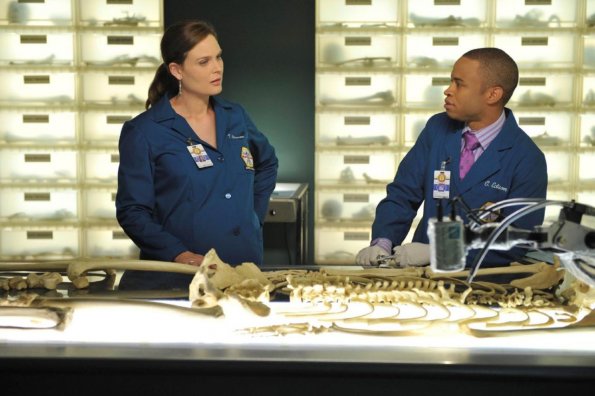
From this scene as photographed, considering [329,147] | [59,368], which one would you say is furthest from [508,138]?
[329,147]

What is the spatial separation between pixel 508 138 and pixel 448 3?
7.28ft

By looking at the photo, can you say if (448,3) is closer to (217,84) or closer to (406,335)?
(217,84)

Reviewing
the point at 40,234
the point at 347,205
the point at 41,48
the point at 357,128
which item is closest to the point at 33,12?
the point at 41,48

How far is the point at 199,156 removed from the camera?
7.90 ft

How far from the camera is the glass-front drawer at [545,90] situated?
4.46 m

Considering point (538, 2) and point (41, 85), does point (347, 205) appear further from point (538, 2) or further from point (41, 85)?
point (41, 85)

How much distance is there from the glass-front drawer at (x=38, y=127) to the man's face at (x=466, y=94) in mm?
2714

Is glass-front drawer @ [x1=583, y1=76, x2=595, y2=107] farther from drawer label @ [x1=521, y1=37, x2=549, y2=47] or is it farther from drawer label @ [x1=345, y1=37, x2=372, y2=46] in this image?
drawer label @ [x1=345, y1=37, x2=372, y2=46]

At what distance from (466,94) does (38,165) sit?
9.57 ft

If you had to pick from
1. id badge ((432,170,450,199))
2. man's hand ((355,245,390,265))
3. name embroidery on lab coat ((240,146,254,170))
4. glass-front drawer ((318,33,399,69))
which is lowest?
man's hand ((355,245,390,265))

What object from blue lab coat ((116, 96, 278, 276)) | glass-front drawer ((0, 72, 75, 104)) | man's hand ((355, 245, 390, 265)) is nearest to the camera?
man's hand ((355, 245, 390, 265))

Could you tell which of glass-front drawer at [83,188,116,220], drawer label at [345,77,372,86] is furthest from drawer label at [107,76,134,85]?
drawer label at [345,77,372,86]

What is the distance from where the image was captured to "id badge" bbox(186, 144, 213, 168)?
2.40 meters

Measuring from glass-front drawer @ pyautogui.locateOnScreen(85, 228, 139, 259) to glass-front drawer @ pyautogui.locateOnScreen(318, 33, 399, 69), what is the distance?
1465 mm
